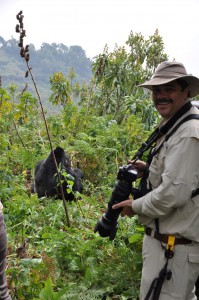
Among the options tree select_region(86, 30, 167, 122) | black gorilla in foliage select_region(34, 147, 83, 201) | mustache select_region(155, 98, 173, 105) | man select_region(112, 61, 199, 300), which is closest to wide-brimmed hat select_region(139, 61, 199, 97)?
man select_region(112, 61, 199, 300)

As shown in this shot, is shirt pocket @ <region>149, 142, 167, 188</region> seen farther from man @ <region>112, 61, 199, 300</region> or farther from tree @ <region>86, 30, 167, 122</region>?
tree @ <region>86, 30, 167, 122</region>

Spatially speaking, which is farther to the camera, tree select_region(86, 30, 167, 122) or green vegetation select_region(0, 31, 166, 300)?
tree select_region(86, 30, 167, 122)

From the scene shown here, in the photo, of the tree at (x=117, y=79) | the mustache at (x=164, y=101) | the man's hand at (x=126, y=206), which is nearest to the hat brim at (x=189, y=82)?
the mustache at (x=164, y=101)

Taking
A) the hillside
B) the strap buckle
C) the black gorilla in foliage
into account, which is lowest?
the black gorilla in foliage

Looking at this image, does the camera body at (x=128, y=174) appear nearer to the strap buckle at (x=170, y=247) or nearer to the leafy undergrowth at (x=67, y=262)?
the strap buckle at (x=170, y=247)

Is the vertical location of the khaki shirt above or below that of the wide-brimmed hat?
below

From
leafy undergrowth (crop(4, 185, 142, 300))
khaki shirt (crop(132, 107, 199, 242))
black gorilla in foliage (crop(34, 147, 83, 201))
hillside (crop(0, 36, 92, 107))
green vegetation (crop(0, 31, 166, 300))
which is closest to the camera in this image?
khaki shirt (crop(132, 107, 199, 242))

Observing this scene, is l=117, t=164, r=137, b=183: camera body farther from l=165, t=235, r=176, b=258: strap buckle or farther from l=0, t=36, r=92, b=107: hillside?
l=0, t=36, r=92, b=107: hillside

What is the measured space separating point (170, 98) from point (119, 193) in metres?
0.68

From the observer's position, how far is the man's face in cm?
185

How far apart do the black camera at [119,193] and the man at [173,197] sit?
0.11 metres

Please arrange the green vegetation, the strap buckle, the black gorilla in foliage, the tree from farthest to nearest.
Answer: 1. the tree
2. the black gorilla in foliage
3. the green vegetation
4. the strap buckle

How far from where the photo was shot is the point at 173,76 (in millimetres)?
1841

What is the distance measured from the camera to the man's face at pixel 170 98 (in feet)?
6.08
